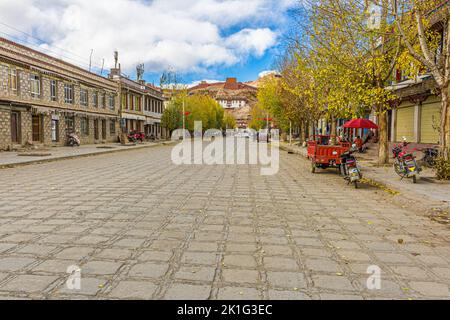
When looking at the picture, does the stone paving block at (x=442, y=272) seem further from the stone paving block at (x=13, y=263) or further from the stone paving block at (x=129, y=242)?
the stone paving block at (x=13, y=263)

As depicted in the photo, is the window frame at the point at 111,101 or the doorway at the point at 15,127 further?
the window frame at the point at 111,101

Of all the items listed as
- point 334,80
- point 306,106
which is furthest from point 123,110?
point 334,80

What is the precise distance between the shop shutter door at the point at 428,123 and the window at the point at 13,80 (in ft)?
83.1

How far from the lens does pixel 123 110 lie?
43625 millimetres

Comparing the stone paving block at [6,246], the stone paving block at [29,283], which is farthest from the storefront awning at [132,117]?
the stone paving block at [29,283]

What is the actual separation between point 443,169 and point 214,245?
9.08m

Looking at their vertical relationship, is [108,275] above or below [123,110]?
below

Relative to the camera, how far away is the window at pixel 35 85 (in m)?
26.5

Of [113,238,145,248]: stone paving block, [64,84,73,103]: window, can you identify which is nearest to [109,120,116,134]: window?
[64,84,73,103]: window

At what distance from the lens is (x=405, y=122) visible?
21375mm

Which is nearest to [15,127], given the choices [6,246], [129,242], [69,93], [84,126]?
[69,93]

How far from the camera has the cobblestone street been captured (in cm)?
336
